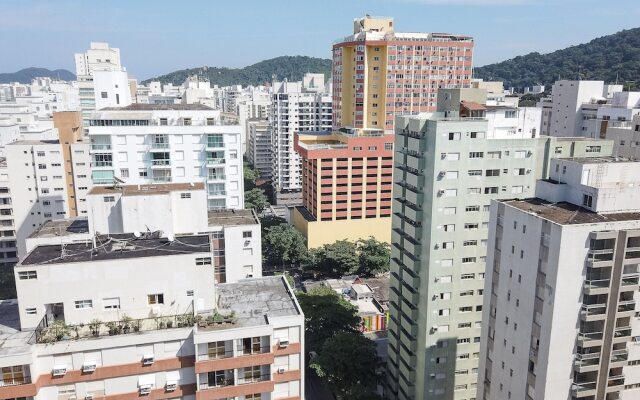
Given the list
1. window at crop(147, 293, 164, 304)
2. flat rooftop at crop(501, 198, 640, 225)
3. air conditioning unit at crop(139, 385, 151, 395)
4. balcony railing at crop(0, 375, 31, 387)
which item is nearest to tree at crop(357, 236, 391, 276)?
flat rooftop at crop(501, 198, 640, 225)

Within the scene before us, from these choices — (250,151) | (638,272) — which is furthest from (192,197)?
(250,151)

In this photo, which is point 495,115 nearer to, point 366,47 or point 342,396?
point 342,396

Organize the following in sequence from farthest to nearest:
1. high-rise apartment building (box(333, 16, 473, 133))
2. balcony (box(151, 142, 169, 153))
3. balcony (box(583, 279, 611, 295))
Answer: high-rise apartment building (box(333, 16, 473, 133)) < balcony (box(151, 142, 169, 153)) < balcony (box(583, 279, 611, 295))

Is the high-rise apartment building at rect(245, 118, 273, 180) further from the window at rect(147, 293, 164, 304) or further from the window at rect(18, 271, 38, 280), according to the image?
the window at rect(18, 271, 38, 280)

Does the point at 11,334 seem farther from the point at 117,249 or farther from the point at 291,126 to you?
the point at 291,126

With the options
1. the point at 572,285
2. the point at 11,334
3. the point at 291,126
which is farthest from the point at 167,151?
the point at 291,126

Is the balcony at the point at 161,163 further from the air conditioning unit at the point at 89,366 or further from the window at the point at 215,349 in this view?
the window at the point at 215,349
